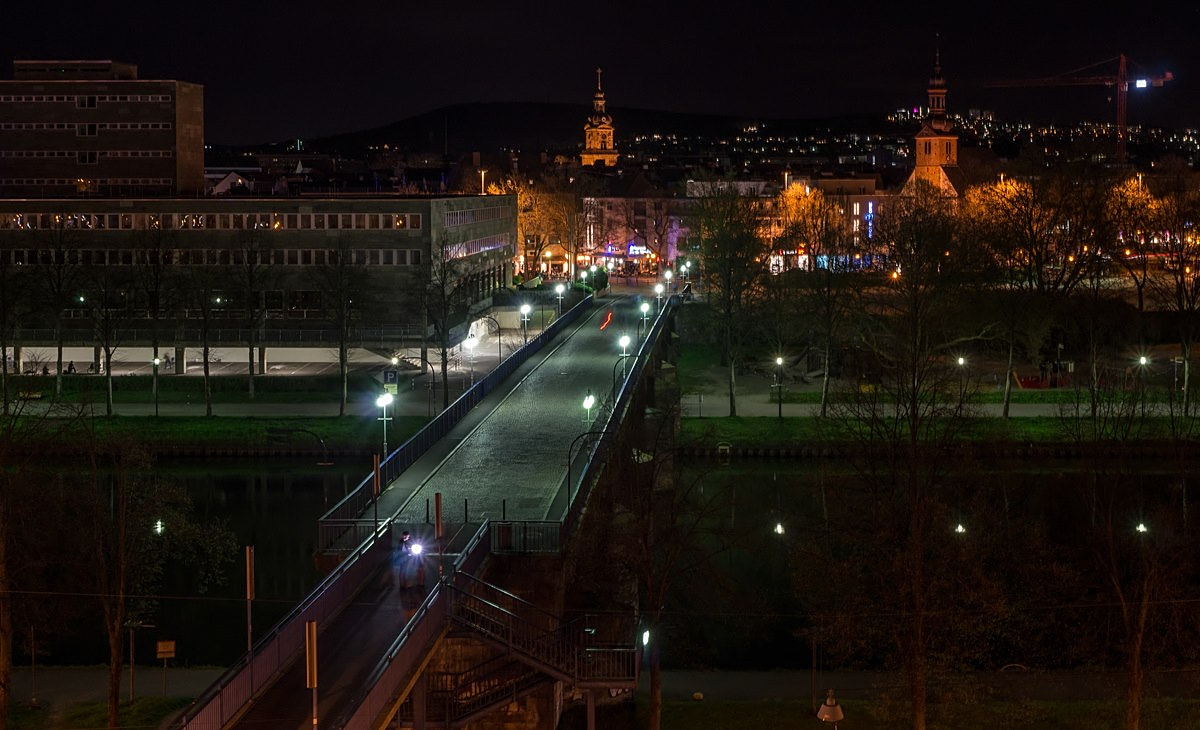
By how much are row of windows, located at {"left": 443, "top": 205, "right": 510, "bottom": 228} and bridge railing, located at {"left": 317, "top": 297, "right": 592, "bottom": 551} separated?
55.8 feet

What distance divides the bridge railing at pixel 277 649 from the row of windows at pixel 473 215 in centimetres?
4300

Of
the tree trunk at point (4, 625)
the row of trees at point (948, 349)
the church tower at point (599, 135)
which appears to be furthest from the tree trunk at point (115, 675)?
the church tower at point (599, 135)

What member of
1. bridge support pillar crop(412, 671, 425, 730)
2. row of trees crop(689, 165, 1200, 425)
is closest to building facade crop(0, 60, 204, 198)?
row of trees crop(689, 165, 1200, 425)

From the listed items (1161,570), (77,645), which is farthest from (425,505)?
(1161,570)

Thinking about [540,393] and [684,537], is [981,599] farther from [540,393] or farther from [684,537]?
[540,393]

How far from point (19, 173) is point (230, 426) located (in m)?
31.0

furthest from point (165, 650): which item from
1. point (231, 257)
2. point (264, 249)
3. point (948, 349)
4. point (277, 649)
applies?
point (231, 257)

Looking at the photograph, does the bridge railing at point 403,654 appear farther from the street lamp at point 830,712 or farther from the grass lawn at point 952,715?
the street lamp at point 830,712

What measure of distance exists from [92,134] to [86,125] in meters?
0.49

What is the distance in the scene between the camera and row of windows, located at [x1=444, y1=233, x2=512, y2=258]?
64.4m

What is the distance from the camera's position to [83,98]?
68.5 m

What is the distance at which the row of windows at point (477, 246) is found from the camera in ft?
211

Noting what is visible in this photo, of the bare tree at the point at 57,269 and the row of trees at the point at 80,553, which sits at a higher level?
the bare tree at the point at 57,269

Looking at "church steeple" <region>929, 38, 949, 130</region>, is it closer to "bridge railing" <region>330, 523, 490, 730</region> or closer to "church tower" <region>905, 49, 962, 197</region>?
"church tower" <region>905, 49, 962, 197</region>
